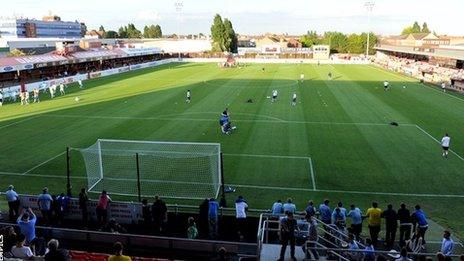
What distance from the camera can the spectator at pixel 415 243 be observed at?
518 inches

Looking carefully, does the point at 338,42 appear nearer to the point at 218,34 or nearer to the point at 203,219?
the point at 218,34

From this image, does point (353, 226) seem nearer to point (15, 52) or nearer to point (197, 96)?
point (197, 96)

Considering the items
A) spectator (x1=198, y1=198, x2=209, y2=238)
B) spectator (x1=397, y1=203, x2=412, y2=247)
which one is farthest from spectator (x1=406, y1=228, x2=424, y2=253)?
spectator (x1=198, y1=198, x2=209, y2=238)


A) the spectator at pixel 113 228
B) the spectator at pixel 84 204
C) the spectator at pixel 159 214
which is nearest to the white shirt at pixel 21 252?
the spectator at pixel 113 228

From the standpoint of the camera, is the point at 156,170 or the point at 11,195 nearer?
the point at 11,195

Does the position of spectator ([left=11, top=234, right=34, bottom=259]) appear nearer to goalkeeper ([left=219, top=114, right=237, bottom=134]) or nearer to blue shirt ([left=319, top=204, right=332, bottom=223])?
blue shirt ([left=319, top=204, right=332, bottom=223])

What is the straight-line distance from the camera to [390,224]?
14.1 metres

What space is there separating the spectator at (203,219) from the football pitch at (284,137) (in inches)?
166

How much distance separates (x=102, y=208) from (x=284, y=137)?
1652cm

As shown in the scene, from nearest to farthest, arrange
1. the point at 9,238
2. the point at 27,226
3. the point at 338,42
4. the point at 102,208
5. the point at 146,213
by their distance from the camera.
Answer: the point at 9,238, the point at 27,226, the point at 146,213, the point at 102,208, the point at 338,42

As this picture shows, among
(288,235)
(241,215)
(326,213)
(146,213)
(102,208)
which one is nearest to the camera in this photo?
(288,235)

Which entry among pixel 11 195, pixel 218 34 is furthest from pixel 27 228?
pixel 218 34

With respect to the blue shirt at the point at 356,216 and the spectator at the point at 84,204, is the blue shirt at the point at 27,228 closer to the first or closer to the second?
the spectator at the point at 84,204

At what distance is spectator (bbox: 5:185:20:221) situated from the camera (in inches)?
603
